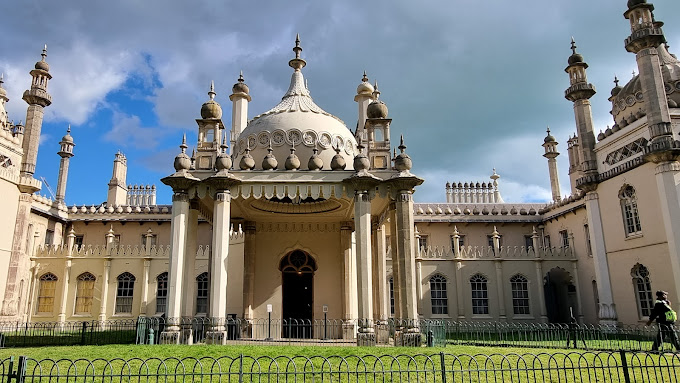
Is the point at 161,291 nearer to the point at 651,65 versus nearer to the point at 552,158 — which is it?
the point at 651,65

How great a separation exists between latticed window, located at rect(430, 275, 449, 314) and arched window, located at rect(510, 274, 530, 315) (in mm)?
4192

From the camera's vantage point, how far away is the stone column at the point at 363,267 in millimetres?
15141

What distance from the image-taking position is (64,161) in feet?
120

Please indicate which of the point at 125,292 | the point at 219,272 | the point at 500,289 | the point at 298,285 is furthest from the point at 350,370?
the point at 125,292

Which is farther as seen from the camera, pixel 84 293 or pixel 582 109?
pixel 84 293

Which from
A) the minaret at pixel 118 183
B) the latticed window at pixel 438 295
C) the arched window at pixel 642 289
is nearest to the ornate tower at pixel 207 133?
the latticed window at pixel 438 295

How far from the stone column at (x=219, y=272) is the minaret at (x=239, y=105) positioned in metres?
11.2

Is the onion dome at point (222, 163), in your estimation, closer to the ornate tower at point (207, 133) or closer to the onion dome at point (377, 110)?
the ornate tower at point (207, 133)

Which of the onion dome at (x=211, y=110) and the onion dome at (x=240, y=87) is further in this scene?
the onion dome at (x=240, y=87)

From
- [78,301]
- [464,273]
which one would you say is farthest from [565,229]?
[78,301]

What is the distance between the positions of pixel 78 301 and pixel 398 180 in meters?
22.5

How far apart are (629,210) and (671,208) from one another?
2.84 meters

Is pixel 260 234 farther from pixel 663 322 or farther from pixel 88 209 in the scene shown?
Answer: pixel 88 209

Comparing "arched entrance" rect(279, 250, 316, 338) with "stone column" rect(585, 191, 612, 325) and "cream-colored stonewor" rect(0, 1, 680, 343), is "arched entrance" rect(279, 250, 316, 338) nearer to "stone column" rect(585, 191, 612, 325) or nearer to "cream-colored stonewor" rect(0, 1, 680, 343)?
"cream-colored stonewor" rect(0, 1, 680, 343)
